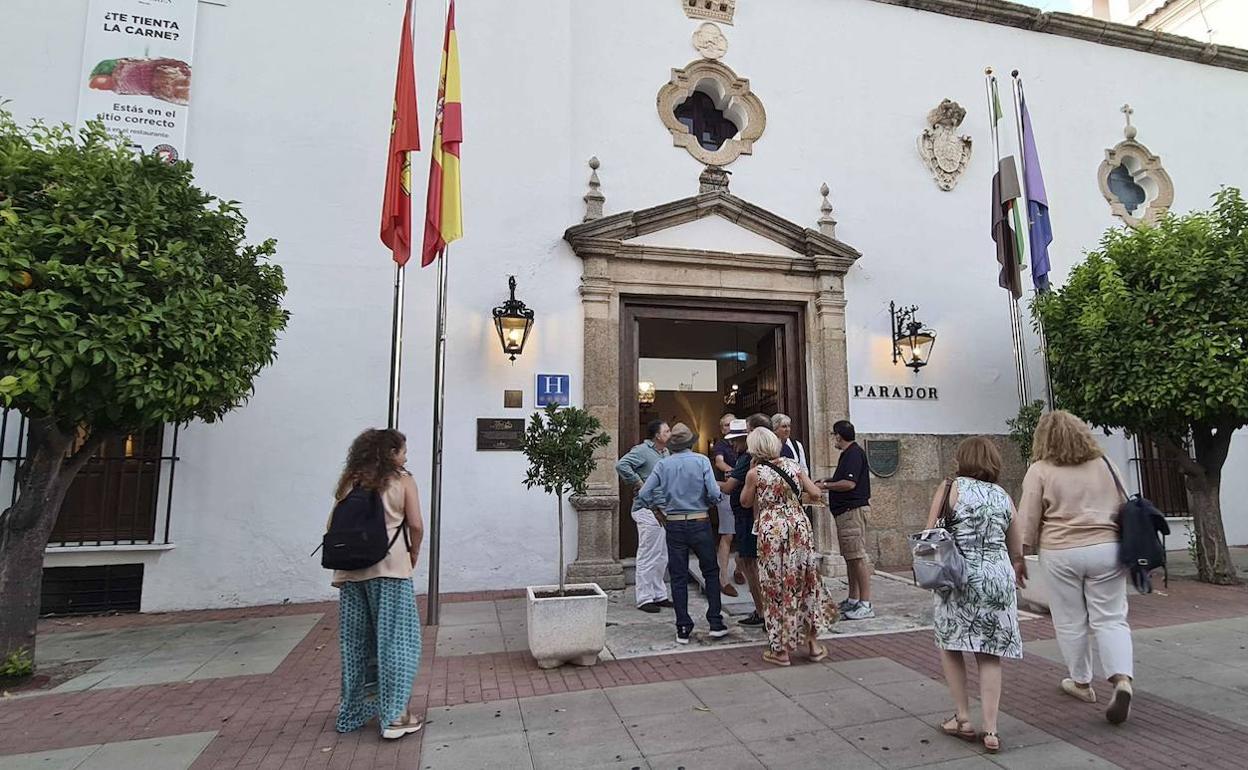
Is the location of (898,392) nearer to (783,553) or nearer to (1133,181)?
(783,553)

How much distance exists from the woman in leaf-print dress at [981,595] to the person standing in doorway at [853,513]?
2.14 metres

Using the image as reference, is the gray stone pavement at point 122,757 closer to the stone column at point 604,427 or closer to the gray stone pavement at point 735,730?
the gray stone pavement at point 735,730

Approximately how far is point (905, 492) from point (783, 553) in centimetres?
435

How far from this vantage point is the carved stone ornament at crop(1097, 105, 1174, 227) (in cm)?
954

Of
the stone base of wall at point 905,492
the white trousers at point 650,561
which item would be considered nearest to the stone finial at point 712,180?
the stone base of wall at point 905,492

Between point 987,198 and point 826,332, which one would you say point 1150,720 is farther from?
point 987,198

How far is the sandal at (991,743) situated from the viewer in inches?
119

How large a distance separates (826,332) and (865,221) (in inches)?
68.4

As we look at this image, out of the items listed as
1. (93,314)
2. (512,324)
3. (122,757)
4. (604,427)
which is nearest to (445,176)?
(512,324)

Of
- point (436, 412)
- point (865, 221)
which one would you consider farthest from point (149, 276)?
point (865, 221)

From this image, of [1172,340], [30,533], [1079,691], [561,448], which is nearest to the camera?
[1079,691]

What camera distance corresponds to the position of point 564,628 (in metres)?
4.32

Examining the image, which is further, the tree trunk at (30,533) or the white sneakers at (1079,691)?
the tree trunk at (30,533)

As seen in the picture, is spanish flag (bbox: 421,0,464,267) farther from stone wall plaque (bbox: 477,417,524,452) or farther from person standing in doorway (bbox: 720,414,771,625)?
person standing in doorway (bbox: 720,414,771,625)
